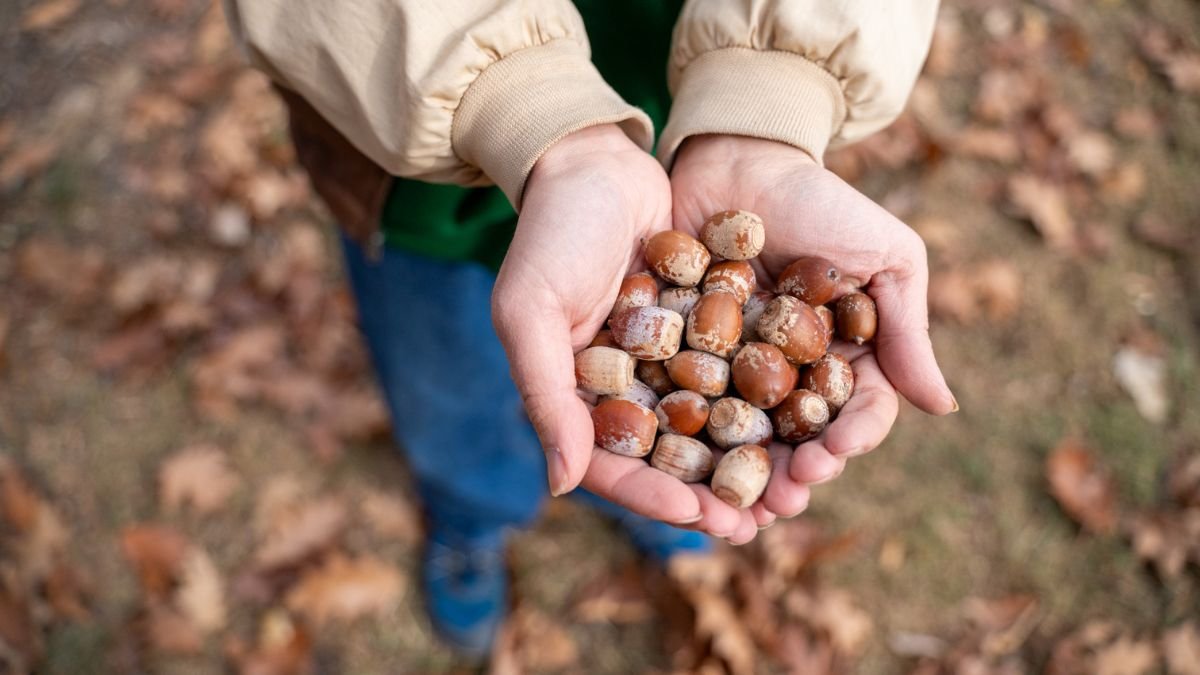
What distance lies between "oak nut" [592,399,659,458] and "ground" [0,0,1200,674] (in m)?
1.59

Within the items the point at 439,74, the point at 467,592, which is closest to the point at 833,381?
the point at 439,74

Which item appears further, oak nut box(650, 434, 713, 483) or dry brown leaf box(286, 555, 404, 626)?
dry brown leaf box(286, 555, 404, 626)

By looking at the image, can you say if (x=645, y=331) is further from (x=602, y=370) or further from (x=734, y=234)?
(x=734, y=234)

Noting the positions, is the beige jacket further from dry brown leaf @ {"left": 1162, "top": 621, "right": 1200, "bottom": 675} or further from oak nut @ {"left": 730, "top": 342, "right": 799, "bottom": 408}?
dry brown leaf @ {"left": 1162, "top": 621, "right": 1200, "bottom": 675}

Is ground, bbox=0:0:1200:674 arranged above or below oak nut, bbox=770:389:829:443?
below

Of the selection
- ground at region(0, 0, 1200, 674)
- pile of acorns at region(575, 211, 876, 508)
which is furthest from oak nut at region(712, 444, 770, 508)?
ground at region(0, 0, 1200, 674)

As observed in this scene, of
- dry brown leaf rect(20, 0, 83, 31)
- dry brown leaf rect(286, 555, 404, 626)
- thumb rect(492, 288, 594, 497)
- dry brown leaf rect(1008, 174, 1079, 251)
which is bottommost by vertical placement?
dry brown leaf rect(286, 555, 404, 626)

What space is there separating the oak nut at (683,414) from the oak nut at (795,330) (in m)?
0.23

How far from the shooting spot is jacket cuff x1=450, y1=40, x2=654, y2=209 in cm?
188

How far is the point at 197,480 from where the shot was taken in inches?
143

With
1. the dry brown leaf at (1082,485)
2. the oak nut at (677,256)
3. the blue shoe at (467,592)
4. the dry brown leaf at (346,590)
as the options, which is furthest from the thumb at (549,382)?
the dry brown leaf at (1082,485)

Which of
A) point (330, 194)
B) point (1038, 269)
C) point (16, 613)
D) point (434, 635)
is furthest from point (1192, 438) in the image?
point (16, 613)

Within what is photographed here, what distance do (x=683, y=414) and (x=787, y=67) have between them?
80 cm

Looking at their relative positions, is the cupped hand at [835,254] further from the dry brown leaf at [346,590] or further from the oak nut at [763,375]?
the dry brown leaf at [346,590]
